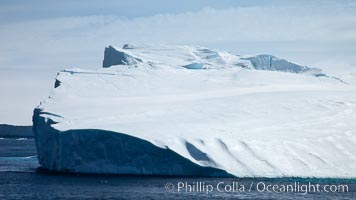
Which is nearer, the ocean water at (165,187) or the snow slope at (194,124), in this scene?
the ocean water at (165,187)

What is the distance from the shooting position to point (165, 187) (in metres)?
25.2

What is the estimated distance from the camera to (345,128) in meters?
30.4

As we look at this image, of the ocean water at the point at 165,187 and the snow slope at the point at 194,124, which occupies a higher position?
the snow slope at the point at 194,124

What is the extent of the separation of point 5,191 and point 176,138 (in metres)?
6.21

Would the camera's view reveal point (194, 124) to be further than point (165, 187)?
Yes

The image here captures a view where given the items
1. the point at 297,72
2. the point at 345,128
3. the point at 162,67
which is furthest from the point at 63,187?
the point at 297,72

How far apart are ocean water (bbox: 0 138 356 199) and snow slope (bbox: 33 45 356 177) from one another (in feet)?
1.55

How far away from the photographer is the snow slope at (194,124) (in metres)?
27.4

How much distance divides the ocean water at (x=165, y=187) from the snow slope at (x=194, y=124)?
47 cm

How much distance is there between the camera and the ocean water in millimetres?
23578

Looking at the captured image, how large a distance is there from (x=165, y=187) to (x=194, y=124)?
195 inches

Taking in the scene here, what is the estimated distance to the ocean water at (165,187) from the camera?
23578 mm

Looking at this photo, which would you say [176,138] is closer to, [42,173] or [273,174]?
[273,174]

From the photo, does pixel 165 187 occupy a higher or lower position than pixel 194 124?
lower
